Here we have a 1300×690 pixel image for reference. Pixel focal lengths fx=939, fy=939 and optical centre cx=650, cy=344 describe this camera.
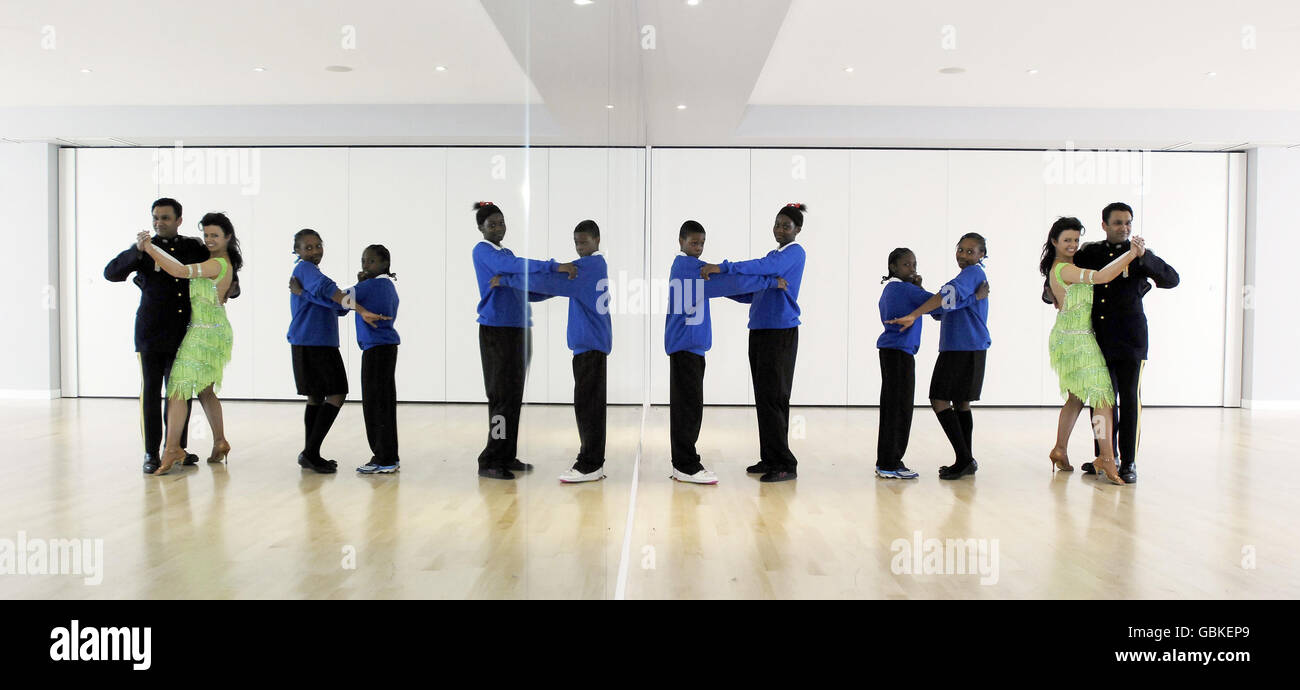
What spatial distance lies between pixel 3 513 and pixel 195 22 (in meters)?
3.67

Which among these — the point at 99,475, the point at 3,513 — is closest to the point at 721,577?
the point at 3,513

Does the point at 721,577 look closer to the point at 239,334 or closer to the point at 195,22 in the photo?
the point at 239,334

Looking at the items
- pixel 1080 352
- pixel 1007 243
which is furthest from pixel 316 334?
pixel 1007 243

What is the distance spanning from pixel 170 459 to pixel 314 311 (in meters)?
3.08

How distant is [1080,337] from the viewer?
521 centimetres

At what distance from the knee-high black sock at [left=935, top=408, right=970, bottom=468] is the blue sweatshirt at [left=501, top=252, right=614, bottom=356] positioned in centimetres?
319

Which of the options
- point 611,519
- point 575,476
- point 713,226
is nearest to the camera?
point 575,476

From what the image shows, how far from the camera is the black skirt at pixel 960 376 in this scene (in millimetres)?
5246

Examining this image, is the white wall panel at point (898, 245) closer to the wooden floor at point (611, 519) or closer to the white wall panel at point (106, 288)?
the white wall panel at point (106, 288)

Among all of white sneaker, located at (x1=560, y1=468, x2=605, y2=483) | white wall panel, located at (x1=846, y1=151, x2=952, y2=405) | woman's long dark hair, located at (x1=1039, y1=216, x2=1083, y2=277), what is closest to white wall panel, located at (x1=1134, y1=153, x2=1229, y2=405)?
white wall panel, located at (x1=846, y1=151, x2=952, y2=405)

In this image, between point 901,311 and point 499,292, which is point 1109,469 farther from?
point 499,292

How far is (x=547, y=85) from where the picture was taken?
145 cm

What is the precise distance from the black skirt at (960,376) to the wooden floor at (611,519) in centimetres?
49

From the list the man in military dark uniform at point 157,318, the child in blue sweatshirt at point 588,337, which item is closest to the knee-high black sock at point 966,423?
the child in blue sweatshirt at point 588,337
